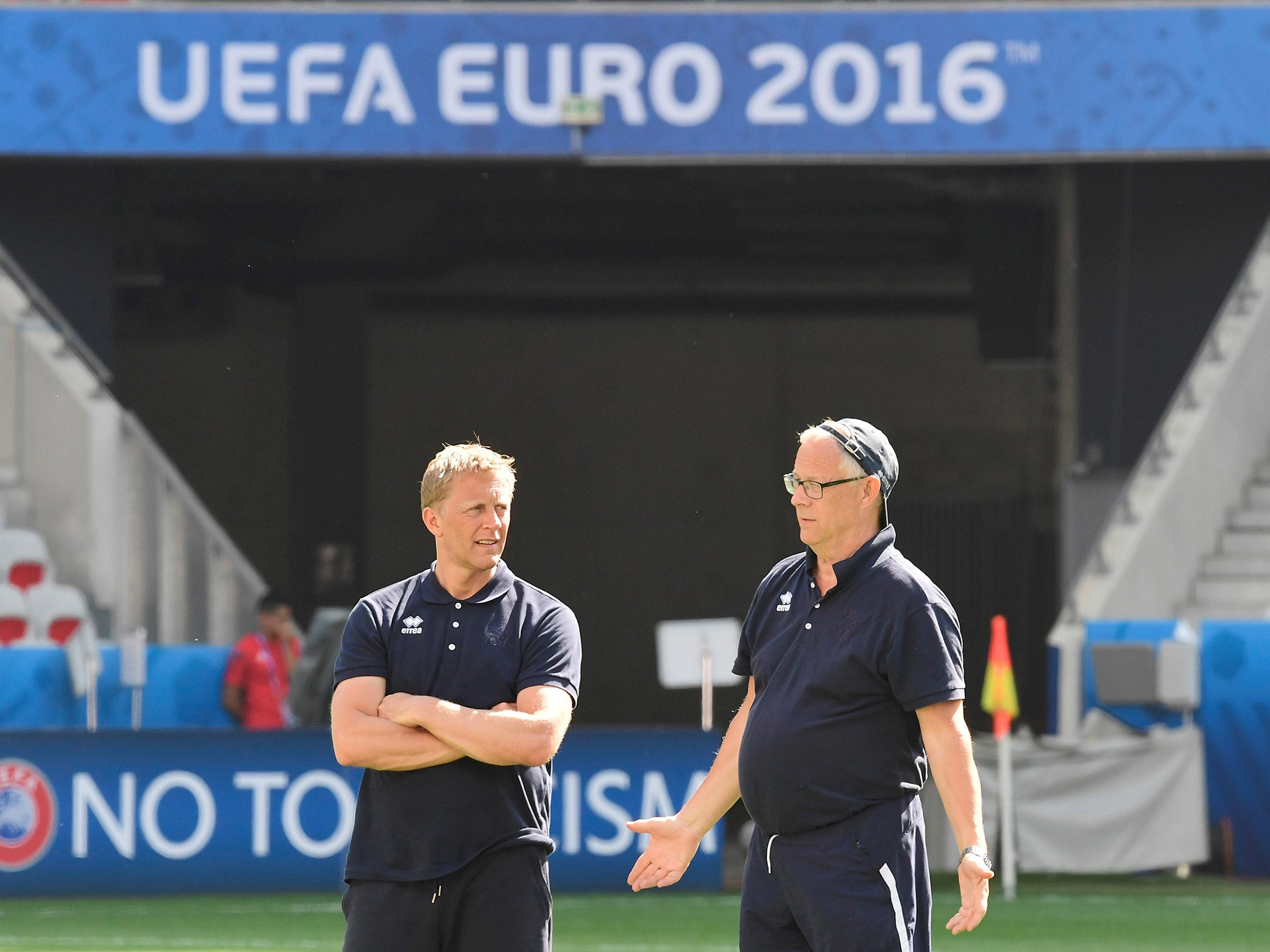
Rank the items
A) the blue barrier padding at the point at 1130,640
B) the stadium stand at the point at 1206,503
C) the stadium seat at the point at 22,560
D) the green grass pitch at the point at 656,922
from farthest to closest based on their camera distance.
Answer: the stadium seat at the point at 22,560
the stadium stand at the point at 1206,503
the blue barrier padding at the point at 1130,640
the green grass pitch at the point at 656,922

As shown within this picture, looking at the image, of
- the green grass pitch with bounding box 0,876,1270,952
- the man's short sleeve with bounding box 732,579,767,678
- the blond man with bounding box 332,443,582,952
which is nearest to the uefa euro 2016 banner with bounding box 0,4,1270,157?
the green grass pitch with bounding box 0,876,1270,952

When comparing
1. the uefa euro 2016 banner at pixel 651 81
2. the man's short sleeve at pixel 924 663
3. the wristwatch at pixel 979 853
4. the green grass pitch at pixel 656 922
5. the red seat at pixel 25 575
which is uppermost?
the uefa euro 2016 banner at pixel 651 81

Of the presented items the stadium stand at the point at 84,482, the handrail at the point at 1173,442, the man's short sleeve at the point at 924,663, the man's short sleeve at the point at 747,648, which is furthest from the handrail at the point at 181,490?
the man's short sleeve at the point at 924,663

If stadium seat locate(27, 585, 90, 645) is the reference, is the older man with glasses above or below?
above

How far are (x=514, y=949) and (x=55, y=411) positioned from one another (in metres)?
15.7

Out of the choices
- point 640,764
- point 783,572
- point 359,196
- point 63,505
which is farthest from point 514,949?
point 359,196

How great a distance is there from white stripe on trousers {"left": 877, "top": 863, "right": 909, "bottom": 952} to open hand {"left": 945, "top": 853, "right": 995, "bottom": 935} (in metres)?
0.10

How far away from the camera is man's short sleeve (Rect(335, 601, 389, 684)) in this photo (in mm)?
4324

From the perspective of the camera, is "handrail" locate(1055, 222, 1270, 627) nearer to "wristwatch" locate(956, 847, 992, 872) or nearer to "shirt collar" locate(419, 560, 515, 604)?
"wristwatch" locate(956, 847, 992, 872)

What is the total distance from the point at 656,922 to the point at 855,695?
6.64 m

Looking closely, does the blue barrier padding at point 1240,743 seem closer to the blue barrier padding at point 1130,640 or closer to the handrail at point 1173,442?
the blue barrier padding at point 1130,640

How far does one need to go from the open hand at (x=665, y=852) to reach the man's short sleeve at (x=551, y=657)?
1.42ft

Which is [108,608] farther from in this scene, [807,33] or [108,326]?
[807,33]

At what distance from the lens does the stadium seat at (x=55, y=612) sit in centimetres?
1786
